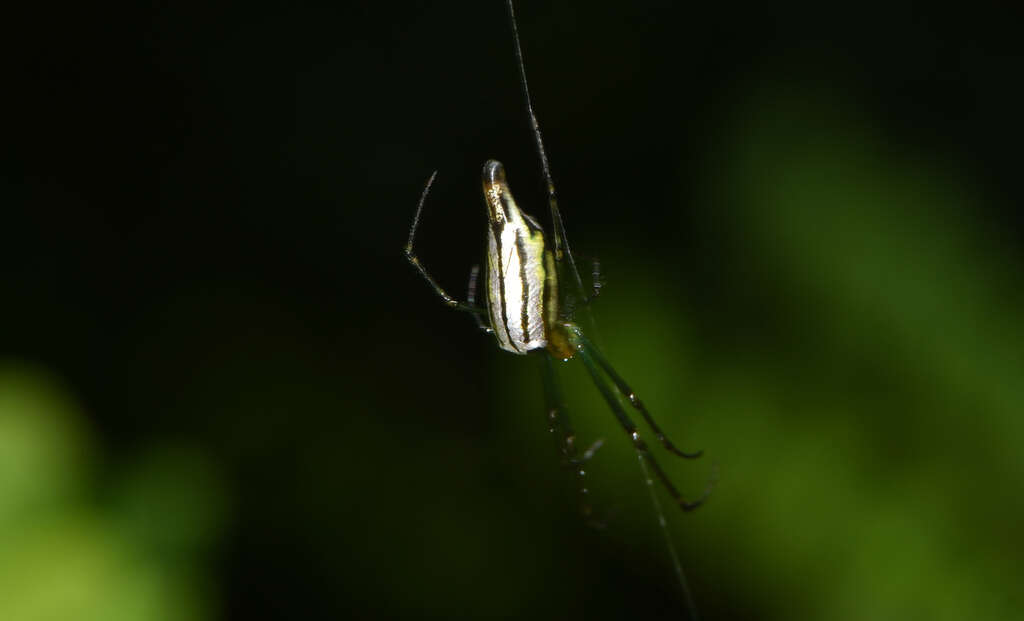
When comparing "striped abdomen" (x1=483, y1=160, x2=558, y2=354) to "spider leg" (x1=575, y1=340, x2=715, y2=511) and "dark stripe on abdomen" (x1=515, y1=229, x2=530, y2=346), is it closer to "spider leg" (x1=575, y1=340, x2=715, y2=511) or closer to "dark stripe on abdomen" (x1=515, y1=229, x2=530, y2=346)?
"dark stripe on abdomen" (x1=515, y1=229, x2=530, y2=346)

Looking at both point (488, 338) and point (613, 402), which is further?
point (488, 338)

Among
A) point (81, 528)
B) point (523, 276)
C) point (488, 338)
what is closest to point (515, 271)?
point (523, 276)

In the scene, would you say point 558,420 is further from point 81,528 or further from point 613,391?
point 81,528

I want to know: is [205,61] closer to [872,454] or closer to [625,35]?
[625,35]

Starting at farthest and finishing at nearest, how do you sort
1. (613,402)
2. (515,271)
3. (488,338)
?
1. (488,338)
2. (613,402)
3. (515,271)

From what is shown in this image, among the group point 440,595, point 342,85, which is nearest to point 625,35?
point 342,85

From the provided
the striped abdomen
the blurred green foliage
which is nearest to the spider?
the striped abdomen

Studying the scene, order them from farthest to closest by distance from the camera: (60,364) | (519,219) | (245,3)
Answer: (245,3)
(60,364)
(519,219)

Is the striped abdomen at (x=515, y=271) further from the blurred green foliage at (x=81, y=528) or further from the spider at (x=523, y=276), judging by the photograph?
the blurred green foliage at (x=81, y=528)
